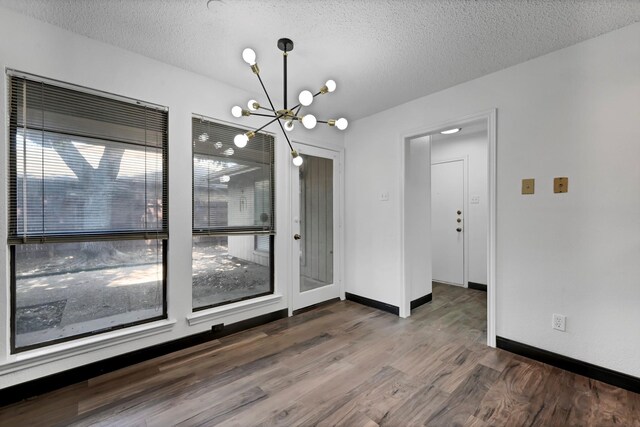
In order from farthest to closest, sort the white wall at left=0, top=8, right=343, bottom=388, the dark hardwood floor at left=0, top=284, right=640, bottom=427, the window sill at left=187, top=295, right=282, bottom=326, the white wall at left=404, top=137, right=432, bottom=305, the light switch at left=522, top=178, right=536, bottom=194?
1. the white wall at left=404, top=137, right=432, bottom=305
2. the window sill at left=187, top=295, right=282, bottom=326
3. the light switch at left=522, top=178, right=536, bottom=194
4. the white wall at left=0, top=8, right=343, bottom=388
5. the dark hardwood floor at left=0, top=284, right=640, bottom=427

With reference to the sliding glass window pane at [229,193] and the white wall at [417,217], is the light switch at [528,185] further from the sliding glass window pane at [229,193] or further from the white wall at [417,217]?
the sliding glass window pane at [229,193]

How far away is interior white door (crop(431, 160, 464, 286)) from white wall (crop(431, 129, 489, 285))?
0.11 meters

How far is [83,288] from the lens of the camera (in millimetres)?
2139

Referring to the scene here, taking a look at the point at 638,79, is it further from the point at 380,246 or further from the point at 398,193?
the point at 380,246

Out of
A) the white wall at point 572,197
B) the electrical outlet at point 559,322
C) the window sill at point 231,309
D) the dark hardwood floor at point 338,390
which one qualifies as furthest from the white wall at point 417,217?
the window sill at point 231,309

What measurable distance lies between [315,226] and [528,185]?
2354mm

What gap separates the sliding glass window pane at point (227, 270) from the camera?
273cm

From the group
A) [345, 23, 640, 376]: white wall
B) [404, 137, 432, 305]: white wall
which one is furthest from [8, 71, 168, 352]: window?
[345, 23, 640, 376]: white wall

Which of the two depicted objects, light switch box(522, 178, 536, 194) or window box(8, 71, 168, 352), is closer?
window box(8, 71, 168, 352)

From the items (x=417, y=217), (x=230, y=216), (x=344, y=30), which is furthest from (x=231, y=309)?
(x=344, y=30)

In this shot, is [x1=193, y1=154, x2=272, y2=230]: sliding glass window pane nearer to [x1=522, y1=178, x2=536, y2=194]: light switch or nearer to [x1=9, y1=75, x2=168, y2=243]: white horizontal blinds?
[x1=9, y1=75, x2=168, y2=243]: white horizontal blinds

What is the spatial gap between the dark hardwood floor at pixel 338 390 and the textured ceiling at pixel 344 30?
8.54 ft

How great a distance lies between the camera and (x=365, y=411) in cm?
175

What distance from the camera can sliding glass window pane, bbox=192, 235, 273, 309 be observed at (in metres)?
2.73
